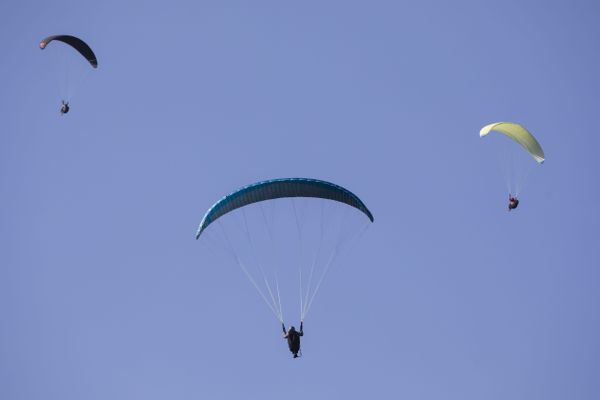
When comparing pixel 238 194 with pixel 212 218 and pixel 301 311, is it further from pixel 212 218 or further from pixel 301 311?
pixel 301 311

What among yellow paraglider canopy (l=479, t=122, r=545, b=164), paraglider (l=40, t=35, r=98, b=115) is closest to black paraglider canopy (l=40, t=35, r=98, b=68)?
paraglider (l=40, t=35, r=98, b=115)

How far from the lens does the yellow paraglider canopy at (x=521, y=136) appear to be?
3856 cm

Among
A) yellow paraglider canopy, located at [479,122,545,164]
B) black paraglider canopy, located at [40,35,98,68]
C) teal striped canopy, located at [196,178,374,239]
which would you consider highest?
black paraglider canopy, located at [40,35,98,68]

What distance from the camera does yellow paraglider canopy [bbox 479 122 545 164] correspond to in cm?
3856

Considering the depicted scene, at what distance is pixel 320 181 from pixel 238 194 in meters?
2.36

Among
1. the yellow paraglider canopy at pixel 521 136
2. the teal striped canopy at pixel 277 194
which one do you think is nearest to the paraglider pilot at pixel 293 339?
the teal striped canopy at pixel 277 194

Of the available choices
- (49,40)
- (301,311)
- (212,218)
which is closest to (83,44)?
(49,40)

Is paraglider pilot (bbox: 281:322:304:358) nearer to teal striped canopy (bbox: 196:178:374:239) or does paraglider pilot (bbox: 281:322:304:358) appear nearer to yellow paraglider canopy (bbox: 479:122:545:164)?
teal striped canopy (bbox: 196:178:374:239)

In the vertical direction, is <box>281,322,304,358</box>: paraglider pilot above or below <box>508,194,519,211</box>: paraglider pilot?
below

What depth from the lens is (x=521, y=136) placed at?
38.7 metres

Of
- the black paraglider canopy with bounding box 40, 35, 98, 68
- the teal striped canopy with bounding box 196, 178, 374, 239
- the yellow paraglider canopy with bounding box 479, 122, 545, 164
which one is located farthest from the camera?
the black paraglider canopy with bounding box 40, 35, 98, 68

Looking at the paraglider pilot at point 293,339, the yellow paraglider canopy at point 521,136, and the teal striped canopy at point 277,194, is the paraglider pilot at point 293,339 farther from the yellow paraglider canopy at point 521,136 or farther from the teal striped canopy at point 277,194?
the yellow paraglider canopy at point 521,136

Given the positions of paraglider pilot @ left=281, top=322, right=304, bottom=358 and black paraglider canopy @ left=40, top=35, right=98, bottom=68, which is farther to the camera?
black paraglider canopy @ left=40, top=35, right=98, bottom=68

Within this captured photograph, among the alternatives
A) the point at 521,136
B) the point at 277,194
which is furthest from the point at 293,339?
the point at 521,136
